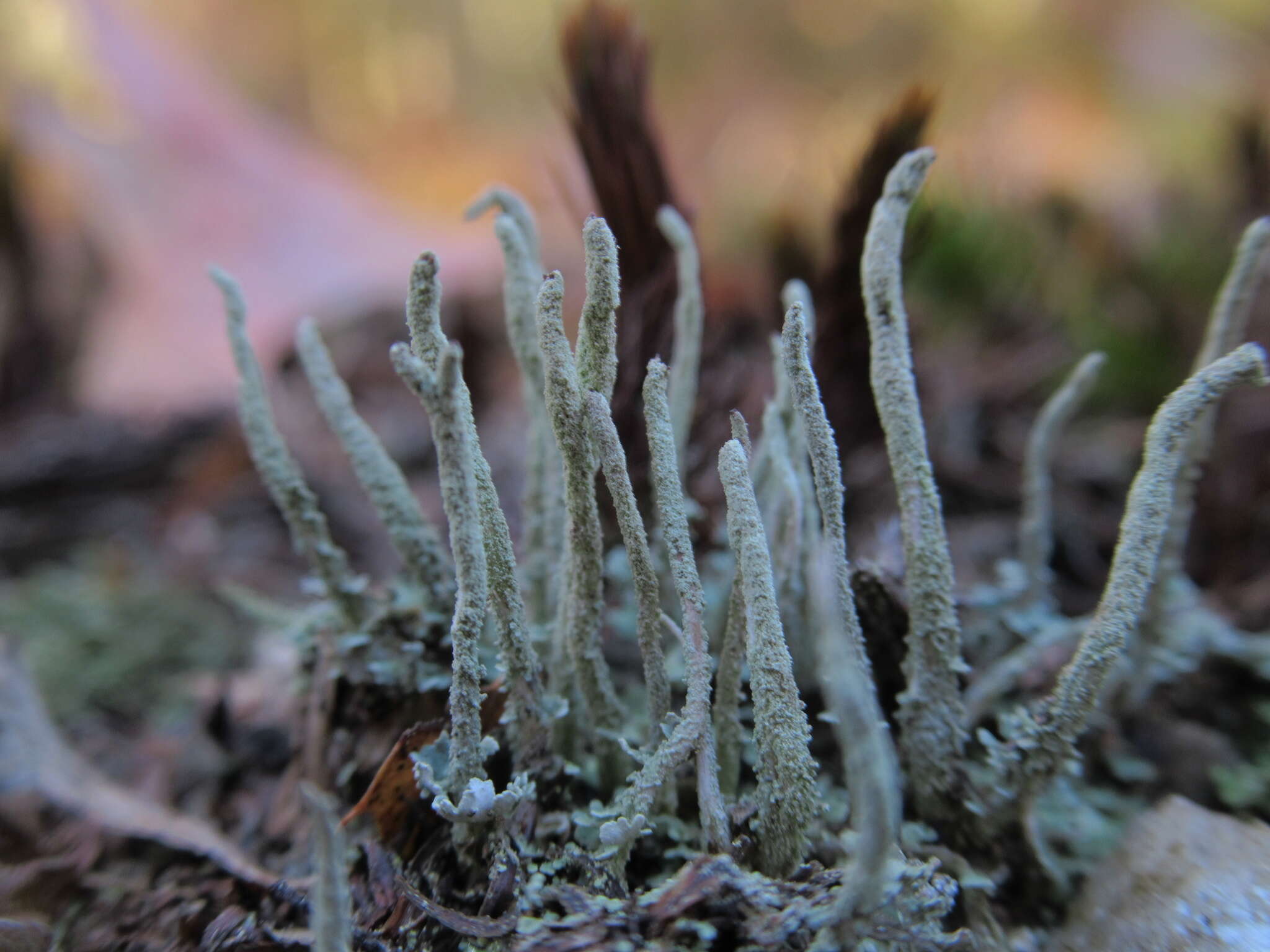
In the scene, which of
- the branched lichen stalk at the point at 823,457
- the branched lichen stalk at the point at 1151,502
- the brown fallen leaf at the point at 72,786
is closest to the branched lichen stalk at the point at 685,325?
the branched lichen stalk at the point at 823,457

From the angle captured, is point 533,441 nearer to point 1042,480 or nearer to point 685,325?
point 685,325

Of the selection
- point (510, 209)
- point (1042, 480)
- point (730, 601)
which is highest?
point (510, 209)

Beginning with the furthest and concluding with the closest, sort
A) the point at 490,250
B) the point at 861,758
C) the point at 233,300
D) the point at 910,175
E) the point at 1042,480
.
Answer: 1. the point at 490,250
2. the point at 1042,480
3. the point at 233,300
4. the point at 910,175
5. the point at 861,758

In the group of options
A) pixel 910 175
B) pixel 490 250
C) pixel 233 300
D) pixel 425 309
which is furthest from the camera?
pixel 490 250

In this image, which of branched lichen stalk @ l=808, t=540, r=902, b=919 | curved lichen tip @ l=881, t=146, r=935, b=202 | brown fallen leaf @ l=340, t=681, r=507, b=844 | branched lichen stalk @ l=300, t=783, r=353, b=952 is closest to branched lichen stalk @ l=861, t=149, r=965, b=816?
curved lichen tip @ l=881, t=146, r=935, b=202

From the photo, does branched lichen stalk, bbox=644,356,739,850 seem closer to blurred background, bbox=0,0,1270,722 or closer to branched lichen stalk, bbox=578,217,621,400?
branched lichen stalk, bbox=578,217,621,400

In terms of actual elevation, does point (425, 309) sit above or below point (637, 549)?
above

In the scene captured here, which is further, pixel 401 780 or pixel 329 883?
pixel 401 780

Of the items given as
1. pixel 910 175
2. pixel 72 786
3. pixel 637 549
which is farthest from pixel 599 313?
pixel 72 786
